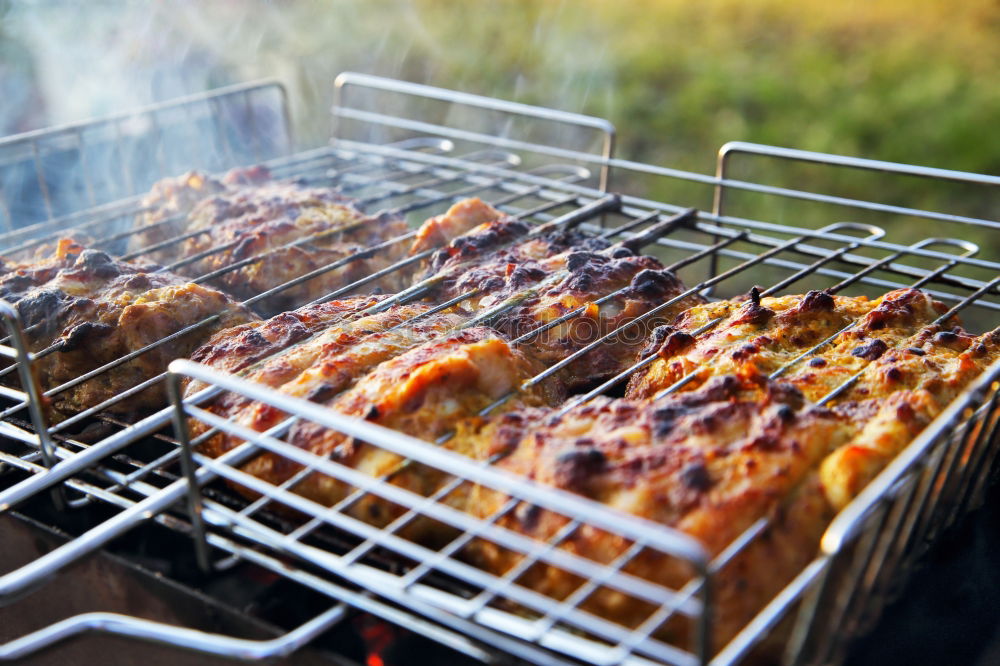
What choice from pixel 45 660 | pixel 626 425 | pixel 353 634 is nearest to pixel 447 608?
pixel 353 634

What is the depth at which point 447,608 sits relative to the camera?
7.53 ft

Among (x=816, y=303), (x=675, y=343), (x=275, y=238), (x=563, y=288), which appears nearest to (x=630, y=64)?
(x=275, y=238)

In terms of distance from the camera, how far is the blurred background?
31.6 feet

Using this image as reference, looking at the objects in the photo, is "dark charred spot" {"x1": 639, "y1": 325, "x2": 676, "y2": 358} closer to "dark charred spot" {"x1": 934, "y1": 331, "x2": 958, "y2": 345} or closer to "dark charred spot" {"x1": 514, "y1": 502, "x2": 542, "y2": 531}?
"dark charred spot" {"x1": 934, "y1": 331, "x2": 958, "y2": 345}

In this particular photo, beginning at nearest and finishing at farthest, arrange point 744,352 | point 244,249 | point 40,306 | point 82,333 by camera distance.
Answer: point 744,352 < point 82,333 < point 40,306 < point 244,249

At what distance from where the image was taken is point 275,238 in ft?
15.9

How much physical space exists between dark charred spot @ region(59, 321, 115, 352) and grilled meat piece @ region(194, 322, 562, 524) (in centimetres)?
62

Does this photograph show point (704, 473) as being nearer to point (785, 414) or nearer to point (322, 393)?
point (785, 414)

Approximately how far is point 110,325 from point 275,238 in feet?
3.70

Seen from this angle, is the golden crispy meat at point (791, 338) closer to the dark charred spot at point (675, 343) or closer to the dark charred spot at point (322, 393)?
the dark charred spot at point (675, 343)

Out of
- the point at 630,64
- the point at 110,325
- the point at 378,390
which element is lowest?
the point at 630,64

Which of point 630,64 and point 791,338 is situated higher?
point 791,338

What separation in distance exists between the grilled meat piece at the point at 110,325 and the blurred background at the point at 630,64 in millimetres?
5617

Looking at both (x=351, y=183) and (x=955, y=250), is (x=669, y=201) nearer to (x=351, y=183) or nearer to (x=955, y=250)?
(x=955, y=250)
